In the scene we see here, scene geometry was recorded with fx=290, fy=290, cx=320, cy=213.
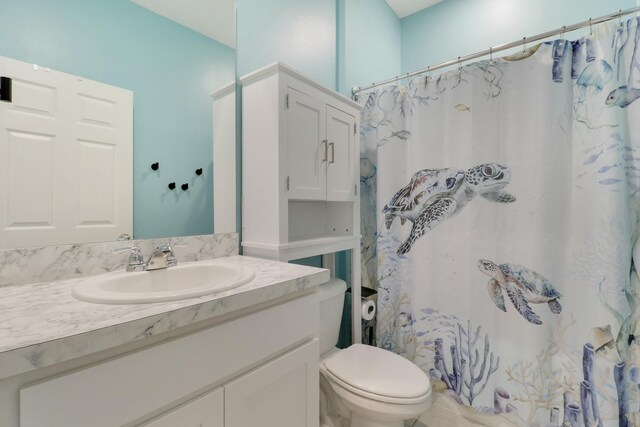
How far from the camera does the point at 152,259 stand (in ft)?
3.17

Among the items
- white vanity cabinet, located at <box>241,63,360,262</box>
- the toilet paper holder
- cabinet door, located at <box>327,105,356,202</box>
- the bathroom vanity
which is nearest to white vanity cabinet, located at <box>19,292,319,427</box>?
the bathroom vanity

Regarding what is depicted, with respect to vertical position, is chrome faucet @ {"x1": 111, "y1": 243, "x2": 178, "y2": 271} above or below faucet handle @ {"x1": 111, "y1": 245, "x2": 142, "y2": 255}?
below

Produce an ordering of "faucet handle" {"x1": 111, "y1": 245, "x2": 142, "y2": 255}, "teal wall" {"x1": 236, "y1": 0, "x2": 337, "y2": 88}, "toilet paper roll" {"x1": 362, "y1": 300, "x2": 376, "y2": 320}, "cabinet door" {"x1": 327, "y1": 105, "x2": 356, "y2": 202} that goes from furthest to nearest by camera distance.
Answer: "toilet paper roll" {"x1": 362, "y1": 300, "x2": 376, "y2": 320}
"cabinet door" {"x1": 327, "y1": 105, "x2": 356, "y2": 202}
"teal wall" {"x1": 236, "y1": 0, "x2": 337, "y2": 88}
"faucet handle" {"x1": 111, "y1": 245, "x2": 142, "y2": 255}

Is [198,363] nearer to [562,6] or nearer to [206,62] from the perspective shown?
[206,62]

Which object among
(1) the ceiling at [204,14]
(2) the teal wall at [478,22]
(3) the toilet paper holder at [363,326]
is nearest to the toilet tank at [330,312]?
(3) the toilet paper holder at [363,326]

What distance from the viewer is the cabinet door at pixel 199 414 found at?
0.59 m

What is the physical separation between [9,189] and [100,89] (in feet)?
1.26

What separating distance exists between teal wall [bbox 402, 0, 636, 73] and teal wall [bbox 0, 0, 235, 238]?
167cm

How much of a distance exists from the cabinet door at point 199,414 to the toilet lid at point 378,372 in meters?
0.66

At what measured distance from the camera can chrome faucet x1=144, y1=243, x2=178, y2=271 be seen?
3.16 ft

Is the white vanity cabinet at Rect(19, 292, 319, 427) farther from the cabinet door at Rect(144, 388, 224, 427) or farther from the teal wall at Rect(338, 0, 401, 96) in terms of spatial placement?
the teal wall at Rect(338, 0, 401, 96)

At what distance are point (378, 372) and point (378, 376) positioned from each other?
0.11 feet

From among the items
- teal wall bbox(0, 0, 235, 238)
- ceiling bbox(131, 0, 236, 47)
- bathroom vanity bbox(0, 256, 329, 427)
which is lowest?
bathroom vanity bbox(0, 256, 329, 427)

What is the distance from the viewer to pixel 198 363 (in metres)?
0.64
